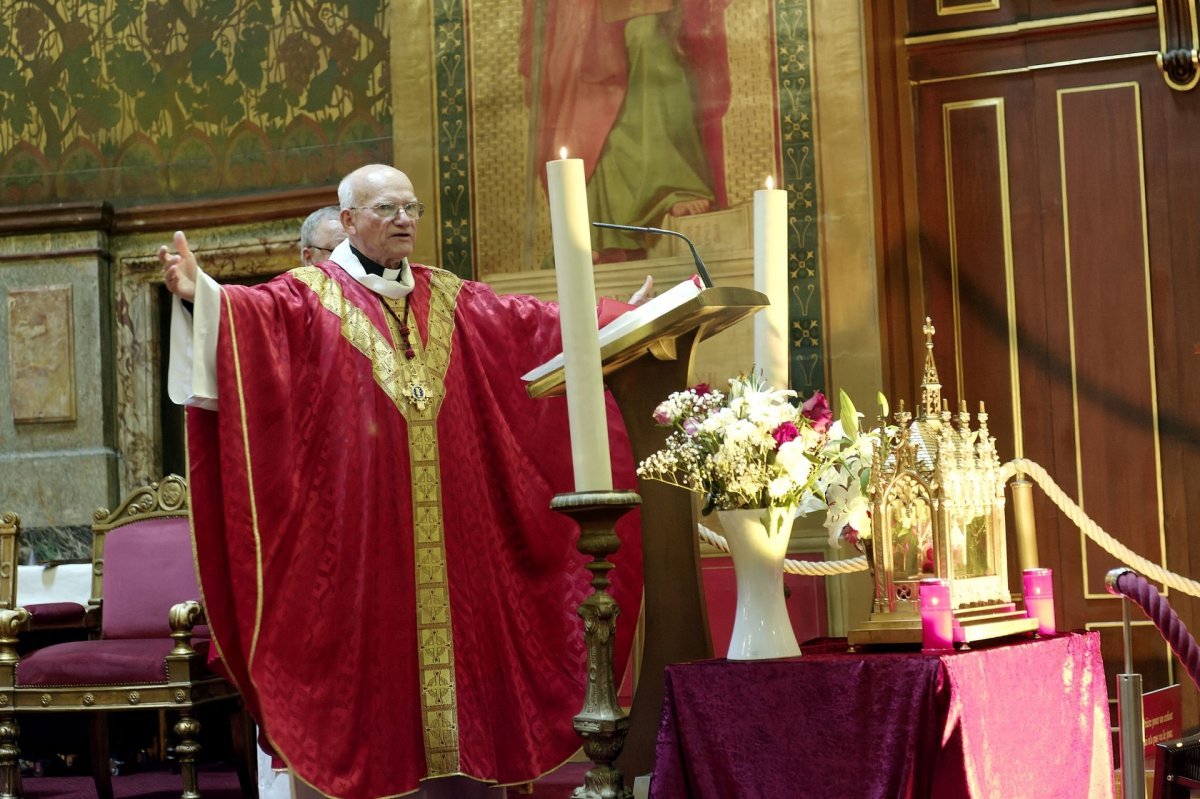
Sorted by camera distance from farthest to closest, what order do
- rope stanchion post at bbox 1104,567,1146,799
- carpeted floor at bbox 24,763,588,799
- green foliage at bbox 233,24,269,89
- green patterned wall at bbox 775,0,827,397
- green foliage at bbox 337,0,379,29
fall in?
green foliage at bbox 233,24,269,89
green foliage at bbox 337,0,379,29
green patterned wall at bbox 775,0,827,397
carpeted floor at bbox 24,763,588,799
rope stanchion post at bbox 1104,567,1146,799

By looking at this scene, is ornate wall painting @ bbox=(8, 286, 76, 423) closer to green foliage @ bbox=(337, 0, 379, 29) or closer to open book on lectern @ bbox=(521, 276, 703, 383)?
green foliage @ bbox=(337, 0, 379, 29)

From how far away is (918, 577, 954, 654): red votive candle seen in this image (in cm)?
251

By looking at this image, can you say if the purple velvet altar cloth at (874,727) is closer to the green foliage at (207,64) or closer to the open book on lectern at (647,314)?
the open book on lectern at (647,314)

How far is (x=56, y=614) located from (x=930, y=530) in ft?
12.6

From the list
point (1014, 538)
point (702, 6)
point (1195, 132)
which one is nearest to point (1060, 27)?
point (1195, 132)

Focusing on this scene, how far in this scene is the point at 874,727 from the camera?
243cm

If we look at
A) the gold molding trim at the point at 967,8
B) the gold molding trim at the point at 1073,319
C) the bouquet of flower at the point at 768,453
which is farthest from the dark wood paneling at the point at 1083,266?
the bouquet of flower at the point at 768,453

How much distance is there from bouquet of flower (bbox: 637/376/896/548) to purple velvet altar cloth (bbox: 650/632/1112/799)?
12.2 inches

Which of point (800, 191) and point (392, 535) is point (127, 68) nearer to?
point (800, 191)

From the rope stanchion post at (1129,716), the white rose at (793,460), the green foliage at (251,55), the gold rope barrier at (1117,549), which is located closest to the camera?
the white rose at (793,460)

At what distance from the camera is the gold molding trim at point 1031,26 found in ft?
18.0

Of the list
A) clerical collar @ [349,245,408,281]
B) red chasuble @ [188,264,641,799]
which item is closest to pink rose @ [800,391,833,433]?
red chasuble @ [188,264,641,799]

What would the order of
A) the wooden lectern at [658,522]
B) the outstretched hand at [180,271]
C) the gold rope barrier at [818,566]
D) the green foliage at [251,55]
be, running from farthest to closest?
the green foliage at [251,55], the gold rope barrier at [818,566], the outstretched hand at [180,271], the wooden lectern at [658,522]

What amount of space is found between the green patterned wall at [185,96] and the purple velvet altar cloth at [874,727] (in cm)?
487
